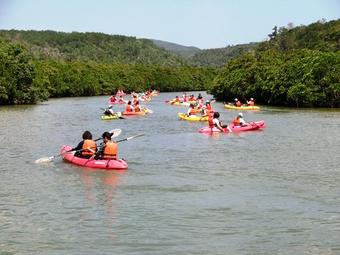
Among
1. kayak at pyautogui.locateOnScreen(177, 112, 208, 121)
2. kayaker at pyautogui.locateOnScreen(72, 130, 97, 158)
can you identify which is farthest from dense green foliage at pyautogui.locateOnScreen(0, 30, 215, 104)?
kayaker at pyautogui.locateOnScreen(72, 130, 97, 158)

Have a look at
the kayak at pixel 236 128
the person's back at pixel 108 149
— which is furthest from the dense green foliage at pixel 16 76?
the person's back at pixel 108 149

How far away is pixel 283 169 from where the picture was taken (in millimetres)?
18781

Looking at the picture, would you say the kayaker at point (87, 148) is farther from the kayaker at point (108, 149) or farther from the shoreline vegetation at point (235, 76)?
the shoreline vegetation at point (235, 76)

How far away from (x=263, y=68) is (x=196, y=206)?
1985 inches

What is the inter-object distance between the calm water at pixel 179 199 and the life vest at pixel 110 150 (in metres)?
0.73

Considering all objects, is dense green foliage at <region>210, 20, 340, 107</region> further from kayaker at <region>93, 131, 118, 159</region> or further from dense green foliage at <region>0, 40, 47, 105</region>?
kayaker at <region>93, 131, 118, 159</region>

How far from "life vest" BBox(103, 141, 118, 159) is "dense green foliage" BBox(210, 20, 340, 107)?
36104mm

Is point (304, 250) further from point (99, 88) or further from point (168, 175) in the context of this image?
point (99, 88)

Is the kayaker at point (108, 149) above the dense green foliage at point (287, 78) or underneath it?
underneath

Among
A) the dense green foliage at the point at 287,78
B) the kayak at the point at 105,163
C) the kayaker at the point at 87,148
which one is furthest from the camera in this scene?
the dense green foliage at the point at 287,78

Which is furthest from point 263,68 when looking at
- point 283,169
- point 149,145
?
point 283,169

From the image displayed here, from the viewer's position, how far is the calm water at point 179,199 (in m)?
10.9

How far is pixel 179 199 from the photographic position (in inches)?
569

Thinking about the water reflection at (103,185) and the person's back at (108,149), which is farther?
the person's back at (108,149)
